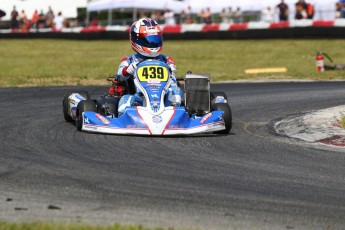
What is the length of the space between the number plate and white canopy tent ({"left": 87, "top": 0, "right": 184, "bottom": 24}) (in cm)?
2856

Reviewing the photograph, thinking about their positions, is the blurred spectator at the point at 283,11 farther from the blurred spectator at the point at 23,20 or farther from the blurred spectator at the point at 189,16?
the blurred spectator at the point at 23,20

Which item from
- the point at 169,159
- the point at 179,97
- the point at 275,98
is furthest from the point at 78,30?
the point at 169,159

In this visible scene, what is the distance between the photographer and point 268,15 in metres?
32.5

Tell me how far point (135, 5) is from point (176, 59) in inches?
476

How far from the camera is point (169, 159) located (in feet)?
28.0

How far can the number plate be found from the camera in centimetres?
1077

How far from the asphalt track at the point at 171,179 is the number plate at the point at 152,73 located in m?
0.98

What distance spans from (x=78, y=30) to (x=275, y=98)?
22.4 m

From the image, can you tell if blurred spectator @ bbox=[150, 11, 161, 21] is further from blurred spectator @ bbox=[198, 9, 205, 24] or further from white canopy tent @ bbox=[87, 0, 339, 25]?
blurred spectator @ bbox=[198, 9, 205, 24]

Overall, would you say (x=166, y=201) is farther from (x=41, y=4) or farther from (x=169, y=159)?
(x=41, y=4)

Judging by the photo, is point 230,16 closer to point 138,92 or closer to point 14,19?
point 14,19

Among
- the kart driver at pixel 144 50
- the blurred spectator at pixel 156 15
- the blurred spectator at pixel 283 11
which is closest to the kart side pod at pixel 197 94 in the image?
the kart driver at pixel 144 50

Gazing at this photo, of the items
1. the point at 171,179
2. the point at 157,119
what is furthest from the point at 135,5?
the point at 171,179

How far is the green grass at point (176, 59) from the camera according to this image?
21.3 meters
